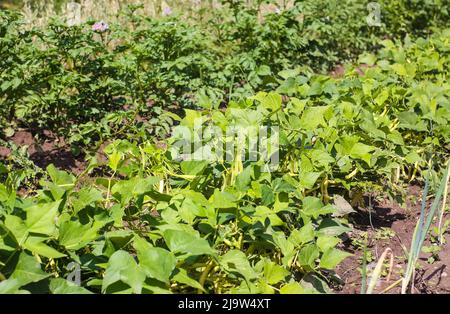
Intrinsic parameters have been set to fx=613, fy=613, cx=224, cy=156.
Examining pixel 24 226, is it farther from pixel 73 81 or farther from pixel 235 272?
pixel 73 81

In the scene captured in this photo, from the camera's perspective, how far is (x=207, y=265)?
1.88m

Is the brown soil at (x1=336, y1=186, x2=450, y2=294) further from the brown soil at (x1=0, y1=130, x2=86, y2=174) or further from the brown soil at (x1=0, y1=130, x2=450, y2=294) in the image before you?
the brown soil at (x1=0, y1=130, x2=86, y2=174)

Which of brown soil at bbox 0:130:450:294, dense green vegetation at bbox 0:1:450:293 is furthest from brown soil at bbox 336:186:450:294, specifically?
dense green vegetation at bbox 0:1:450:293

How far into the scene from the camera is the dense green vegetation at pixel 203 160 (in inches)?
68.4

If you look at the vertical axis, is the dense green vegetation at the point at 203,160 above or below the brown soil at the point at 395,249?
above

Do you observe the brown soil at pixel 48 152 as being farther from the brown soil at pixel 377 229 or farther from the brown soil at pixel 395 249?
the brown soil at pixel 395 249

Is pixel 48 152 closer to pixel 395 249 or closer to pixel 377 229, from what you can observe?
pixel 377 229

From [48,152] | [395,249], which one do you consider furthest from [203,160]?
[48,152]

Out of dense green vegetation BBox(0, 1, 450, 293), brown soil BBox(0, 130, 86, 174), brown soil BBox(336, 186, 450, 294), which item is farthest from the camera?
brown soil BBox(0, 130, 86, 174)

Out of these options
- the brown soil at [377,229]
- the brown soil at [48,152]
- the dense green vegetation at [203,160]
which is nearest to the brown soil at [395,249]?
the brown soil at [377,229]

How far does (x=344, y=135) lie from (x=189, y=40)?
5.56ft

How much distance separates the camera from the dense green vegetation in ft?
5.70

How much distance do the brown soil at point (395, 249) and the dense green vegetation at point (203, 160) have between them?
0.10m

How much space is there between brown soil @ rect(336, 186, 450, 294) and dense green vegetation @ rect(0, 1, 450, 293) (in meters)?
0.10
